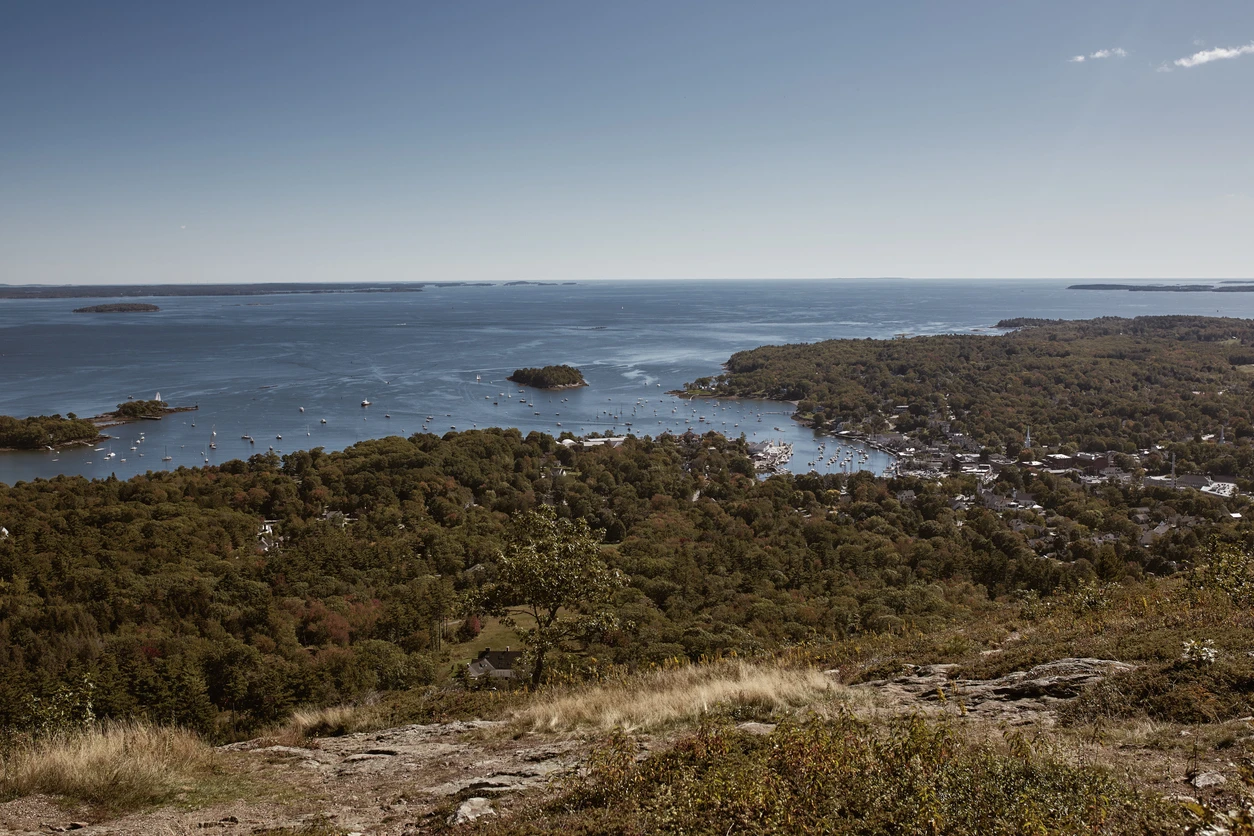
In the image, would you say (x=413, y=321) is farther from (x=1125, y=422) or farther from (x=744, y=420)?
(x=1125, y=422)

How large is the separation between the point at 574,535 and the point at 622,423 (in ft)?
194

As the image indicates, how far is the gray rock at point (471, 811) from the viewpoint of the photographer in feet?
16.0

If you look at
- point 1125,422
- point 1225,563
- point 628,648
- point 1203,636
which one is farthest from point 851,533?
point 1125,422

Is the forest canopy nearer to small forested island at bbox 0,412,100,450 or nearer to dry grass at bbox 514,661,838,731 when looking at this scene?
dry grass at bbox 514,661,838,731

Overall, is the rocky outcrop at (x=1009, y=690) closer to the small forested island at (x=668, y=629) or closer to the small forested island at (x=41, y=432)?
the small forested island at (x=668, y=629)

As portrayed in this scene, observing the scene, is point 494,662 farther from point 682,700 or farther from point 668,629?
point 682,700

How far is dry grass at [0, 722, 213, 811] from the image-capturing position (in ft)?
17.0

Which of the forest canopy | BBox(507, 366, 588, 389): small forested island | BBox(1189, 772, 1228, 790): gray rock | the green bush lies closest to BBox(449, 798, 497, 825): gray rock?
the green bush

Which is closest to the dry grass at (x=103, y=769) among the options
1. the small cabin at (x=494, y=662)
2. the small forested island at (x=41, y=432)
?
the small cabin at (x=494, y=662)

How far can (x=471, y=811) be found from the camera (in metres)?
4.96

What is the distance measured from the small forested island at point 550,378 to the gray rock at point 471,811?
82.0m

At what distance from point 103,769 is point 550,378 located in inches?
3241

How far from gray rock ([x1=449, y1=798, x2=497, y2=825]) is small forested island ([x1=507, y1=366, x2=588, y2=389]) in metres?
82.0

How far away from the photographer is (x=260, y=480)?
3869 centimetres
